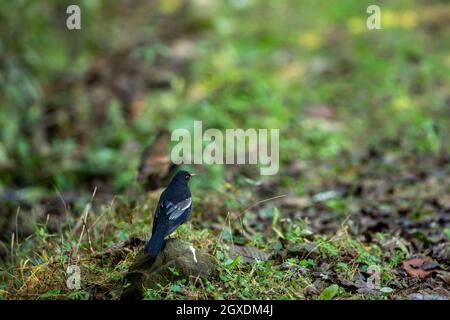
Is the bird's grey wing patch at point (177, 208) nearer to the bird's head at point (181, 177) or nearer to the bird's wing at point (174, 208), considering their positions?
the bird's wing at point (174, 208)

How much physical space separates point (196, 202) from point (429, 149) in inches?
132

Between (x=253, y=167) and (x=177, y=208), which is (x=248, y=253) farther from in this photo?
(x=253, y=167)

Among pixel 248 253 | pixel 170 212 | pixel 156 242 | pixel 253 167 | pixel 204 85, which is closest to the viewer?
pixel 156 242

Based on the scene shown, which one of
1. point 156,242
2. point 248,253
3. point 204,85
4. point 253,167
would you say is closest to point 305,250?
point 248,253

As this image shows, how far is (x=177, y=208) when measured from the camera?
12.9 feet

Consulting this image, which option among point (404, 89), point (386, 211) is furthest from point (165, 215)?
point (404, 89)

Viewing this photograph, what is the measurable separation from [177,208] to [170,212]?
78 mm

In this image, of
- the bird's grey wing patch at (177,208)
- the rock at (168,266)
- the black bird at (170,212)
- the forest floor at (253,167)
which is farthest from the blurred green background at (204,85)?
the rock at (168,266)

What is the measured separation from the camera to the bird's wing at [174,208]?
3.85m

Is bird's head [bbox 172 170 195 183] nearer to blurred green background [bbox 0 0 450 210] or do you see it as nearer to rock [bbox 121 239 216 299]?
rock [bbox 121 239 216 299]

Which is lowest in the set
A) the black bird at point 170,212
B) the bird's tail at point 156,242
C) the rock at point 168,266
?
the rock at point 168,266

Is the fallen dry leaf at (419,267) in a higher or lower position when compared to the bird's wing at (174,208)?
lower

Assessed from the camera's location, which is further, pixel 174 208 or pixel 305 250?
pixel 305 250

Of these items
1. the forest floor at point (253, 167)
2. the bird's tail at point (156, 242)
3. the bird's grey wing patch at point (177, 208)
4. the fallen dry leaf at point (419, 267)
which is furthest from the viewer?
the fallen dry leaf at point (419, 267)
